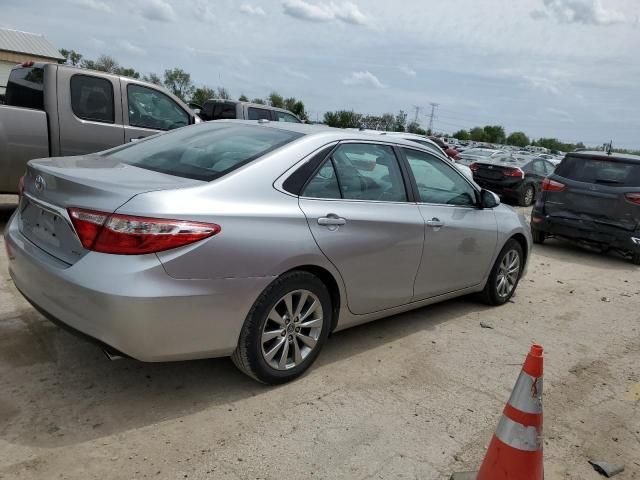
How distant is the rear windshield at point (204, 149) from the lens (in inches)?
133

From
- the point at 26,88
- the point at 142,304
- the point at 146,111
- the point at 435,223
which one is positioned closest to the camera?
the point at 142,304

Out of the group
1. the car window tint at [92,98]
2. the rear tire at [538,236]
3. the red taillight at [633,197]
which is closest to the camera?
the car window tint at [92,98]

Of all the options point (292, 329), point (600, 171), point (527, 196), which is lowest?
point (292, 329)

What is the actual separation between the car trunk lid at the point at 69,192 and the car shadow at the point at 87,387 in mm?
815

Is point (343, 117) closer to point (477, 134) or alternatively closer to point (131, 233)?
point (131, 233)

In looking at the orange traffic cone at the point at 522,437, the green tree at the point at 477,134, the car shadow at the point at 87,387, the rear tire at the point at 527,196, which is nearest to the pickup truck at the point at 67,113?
the car shadow at the point at 87,387

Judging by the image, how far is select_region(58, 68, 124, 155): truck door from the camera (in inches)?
263

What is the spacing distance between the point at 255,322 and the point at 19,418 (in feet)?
4.30

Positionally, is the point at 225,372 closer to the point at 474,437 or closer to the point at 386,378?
the point at 386,378

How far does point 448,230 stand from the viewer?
4.54 m

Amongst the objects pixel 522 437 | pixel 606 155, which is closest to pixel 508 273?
pixel 522 437

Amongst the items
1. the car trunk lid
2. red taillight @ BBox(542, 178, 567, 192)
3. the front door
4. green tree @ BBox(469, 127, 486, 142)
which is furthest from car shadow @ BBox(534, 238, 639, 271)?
green tree @ BBox(469, 127, 486, 142)

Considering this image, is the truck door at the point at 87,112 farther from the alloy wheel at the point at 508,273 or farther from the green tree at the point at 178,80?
the green tree at the point at 178,80

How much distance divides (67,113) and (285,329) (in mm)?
4790
